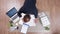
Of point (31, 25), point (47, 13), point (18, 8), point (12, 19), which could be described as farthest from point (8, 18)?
point (47, 13)

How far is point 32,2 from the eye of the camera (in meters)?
1.72

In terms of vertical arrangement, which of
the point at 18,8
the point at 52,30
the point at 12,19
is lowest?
the point at 52,30

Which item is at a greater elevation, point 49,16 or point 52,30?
point 49,16

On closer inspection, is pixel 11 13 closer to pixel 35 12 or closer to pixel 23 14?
pixel 23 14

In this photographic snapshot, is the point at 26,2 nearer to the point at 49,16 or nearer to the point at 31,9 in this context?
the point at 31,9

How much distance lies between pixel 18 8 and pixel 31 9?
0.15m

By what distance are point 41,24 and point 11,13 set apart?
0.35 metres

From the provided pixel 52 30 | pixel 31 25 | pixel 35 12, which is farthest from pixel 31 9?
pixel 52 30

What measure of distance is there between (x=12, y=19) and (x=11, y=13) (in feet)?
0.22

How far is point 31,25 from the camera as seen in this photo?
176 cm

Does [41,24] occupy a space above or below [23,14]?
below

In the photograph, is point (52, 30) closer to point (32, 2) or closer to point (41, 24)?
point (41, 24)

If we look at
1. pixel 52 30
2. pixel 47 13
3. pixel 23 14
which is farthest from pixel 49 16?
pixel 23 14

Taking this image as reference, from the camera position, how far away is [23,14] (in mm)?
1752
